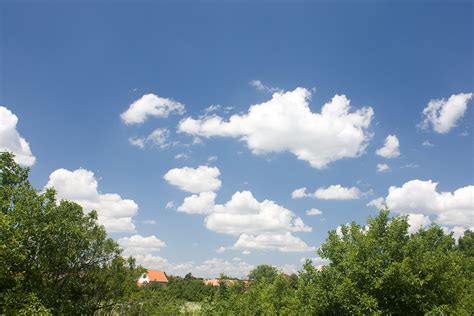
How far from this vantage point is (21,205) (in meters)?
22.8

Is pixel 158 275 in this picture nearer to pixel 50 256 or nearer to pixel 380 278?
pixel 50 256

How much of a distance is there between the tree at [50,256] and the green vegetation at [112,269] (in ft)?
0.18

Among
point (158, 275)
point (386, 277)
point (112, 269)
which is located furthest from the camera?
point (158, 275)

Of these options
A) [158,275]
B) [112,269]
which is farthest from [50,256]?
[158,275]

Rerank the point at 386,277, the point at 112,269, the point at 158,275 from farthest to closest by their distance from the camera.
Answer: the point at 158,275
the point at 112,269
the point at 386,277

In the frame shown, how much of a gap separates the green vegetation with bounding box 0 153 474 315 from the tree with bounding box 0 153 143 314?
55mm

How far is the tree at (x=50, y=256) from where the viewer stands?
2188 cm

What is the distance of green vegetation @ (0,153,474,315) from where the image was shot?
22.8 metres

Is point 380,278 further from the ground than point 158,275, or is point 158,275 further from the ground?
point 380,278

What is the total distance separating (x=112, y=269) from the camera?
2942 centimetres

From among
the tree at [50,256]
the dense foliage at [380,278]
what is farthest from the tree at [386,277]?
the tree at [50,256]

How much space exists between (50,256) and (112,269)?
5791 millimetres

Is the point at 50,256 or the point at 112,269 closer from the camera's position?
the point at 50,256

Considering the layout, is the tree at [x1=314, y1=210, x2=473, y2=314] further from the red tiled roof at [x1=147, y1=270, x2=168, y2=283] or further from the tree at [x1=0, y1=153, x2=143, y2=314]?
the red tiled roof at [x1=147, y1=270, x2=168, y2=283]
